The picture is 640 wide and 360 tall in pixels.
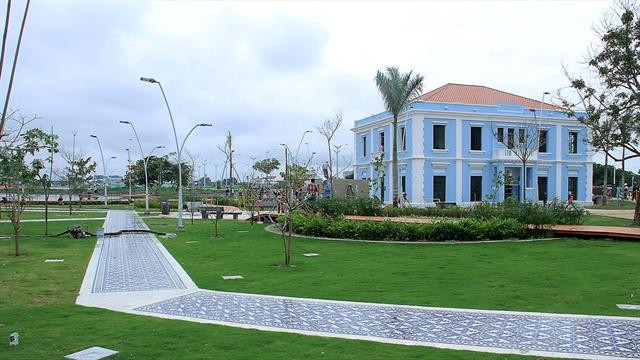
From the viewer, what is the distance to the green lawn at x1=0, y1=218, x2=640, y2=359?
610 cm

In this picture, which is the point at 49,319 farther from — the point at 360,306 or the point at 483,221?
the point at 483,221

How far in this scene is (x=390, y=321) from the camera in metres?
7.32

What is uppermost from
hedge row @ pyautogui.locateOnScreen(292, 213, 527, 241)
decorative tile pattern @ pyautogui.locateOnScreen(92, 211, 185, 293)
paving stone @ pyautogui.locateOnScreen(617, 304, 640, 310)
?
hedge row @ pyautogui.locateOnScreen(292, 213, 527, 241)

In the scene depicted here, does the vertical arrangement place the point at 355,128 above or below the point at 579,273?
above

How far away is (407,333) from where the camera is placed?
669 cm

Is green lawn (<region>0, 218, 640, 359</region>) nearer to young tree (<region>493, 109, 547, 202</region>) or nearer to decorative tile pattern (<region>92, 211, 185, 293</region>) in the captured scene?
decorative tile pattern (<region>92, 211, 185, 293</region>)

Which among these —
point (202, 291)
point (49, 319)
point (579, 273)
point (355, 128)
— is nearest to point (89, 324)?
point (49, 319)

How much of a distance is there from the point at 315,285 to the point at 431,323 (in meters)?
3.30

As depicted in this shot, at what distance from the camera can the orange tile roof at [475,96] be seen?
140ft

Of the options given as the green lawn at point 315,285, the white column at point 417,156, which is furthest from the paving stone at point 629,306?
the white column at point 417,156

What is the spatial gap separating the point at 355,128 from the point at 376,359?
45.3m

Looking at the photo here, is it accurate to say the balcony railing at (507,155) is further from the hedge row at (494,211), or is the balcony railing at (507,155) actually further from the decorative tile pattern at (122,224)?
the decorative tile pattern at (122,224)

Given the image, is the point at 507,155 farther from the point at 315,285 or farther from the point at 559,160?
the point at 315,285

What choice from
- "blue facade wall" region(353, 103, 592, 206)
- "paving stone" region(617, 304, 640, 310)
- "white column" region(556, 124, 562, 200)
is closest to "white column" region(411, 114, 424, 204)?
"blue facade wall" region(353, 103, 592, 206)
